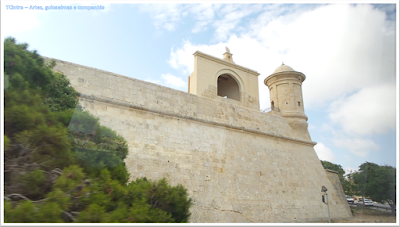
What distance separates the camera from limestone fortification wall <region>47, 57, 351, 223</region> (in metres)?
6.80

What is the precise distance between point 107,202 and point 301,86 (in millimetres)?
9661

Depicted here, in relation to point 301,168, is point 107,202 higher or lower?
lower

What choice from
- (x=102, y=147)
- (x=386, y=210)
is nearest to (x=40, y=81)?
→ (x=102, y=147)

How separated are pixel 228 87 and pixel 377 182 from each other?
597 centimetres

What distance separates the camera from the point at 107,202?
3395mm

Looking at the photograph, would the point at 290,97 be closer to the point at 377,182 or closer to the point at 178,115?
the point at 377,182

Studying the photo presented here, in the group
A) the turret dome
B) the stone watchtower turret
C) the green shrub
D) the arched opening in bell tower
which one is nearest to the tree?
the stone watchtower turret

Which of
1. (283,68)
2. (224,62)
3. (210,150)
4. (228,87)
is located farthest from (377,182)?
(228,87)

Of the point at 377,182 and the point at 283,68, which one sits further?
the point at 283,68

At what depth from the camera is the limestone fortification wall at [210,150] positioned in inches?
268

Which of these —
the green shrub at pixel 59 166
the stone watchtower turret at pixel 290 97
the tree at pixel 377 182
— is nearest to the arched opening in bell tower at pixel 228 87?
the stone watchtower turret at pixel 290 97

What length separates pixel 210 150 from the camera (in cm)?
795

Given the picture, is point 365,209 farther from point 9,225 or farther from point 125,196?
point 9,225

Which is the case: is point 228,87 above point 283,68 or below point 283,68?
below
